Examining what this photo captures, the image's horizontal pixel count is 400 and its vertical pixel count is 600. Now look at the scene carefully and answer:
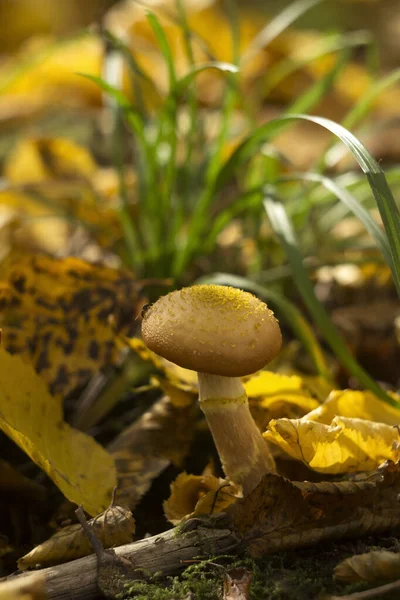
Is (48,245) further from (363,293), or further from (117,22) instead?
(117,22)

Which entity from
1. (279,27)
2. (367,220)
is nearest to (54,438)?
(367,220)

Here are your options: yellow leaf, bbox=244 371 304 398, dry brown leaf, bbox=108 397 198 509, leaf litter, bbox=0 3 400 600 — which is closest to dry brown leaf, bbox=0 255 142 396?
leaf litter, bbox=0 3 400 600

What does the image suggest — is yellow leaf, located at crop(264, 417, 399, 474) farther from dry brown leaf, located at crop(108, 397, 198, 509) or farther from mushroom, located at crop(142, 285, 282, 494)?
dry brown leaf, located at crop(108, 397, 198, 509)

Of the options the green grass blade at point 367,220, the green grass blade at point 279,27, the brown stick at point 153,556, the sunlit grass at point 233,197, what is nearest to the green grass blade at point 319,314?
the sunlit grass at point 233,197

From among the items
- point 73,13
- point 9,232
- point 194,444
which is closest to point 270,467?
point 194,444

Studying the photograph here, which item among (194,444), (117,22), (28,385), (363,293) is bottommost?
(363,293)

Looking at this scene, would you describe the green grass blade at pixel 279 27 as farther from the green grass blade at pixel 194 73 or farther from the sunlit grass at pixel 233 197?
the green grass blade at pixel 194 73
